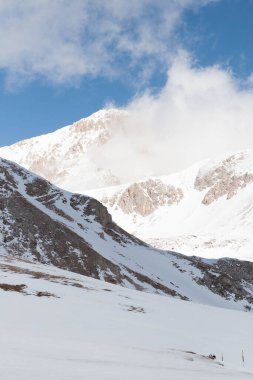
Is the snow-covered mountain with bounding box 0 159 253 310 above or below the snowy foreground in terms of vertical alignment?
above

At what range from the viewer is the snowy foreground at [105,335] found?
30.8 feet

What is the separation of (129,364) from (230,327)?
14.3 m

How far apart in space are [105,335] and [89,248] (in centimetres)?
4816

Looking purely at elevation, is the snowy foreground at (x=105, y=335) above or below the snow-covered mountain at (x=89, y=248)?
below

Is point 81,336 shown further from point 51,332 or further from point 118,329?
point 118,329

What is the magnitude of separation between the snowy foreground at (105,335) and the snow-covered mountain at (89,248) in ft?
91.6

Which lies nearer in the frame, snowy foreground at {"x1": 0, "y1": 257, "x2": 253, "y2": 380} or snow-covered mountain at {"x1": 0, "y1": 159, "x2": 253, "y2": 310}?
snowy foreground at {"x1": 0, "y1": 257, "x2": 253, "y2": 380}

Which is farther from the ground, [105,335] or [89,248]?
[89,248]

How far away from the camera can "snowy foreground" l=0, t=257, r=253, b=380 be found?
939 cm

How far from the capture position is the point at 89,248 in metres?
63.6

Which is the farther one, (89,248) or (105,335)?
(89,248)

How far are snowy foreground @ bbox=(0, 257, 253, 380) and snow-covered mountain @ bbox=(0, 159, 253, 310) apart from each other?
2791cm

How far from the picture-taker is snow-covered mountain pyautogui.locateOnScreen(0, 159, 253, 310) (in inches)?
2334

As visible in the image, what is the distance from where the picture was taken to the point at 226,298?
260ft
